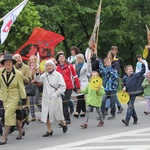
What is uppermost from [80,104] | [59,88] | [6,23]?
[6,23]

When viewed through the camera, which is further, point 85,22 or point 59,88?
point 85,22

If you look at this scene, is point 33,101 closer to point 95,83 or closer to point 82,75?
point 82,75

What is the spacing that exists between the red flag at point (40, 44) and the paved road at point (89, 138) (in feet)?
5.79

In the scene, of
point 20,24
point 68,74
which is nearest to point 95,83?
point 68,74

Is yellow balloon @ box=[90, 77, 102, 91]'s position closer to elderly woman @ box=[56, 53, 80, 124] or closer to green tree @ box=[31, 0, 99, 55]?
elderly woman @ box=[56, 53, 80, 124]

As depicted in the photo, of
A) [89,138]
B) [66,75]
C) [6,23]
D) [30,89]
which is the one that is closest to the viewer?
[89,138]

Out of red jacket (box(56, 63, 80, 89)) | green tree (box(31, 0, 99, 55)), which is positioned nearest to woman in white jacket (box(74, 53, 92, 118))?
red jacket (box(56, 63, 80, 89))

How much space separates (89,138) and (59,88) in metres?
1.19

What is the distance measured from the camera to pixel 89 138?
33.6 ft

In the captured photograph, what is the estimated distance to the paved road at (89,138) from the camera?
9.31 meters

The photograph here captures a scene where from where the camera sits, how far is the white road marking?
912cm

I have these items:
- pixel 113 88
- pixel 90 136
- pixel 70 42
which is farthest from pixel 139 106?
pixel 70 42

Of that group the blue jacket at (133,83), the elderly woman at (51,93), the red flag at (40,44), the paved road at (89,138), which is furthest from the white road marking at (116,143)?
the red flag at (40,44)

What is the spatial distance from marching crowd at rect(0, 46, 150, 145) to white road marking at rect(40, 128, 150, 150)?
103cm
